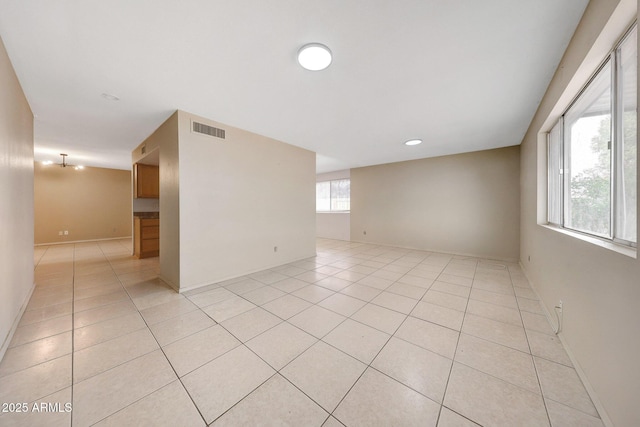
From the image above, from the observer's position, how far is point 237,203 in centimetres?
349

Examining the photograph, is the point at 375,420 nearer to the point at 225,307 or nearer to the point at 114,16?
the point at 225,307

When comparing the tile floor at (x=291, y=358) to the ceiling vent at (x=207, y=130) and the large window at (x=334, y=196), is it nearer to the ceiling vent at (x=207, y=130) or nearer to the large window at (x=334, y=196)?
the ceiling vent at (x=207, y=130)

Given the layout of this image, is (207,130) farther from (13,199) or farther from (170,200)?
(13,199)

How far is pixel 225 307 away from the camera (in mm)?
2459

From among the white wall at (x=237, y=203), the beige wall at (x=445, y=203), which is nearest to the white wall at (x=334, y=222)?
the beige wall at (x=445, y=203)

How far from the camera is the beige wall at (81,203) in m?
6.31

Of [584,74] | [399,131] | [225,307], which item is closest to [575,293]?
[584,74]

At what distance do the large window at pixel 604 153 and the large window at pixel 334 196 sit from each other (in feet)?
17.4

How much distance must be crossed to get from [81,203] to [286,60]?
911cm

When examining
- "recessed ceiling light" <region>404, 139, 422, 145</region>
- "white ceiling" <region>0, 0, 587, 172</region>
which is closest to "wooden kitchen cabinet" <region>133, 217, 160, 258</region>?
"white ceiling" <region>0, 0, 587, 172</region>

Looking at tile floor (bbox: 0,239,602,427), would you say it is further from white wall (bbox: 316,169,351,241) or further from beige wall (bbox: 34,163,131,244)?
beige wall (bbox: 34,163,131,244)

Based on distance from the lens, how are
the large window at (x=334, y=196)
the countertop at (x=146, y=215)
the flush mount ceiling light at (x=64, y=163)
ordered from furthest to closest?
the large window at (x=334, y=196) → the flush mount ceiling light at (x=64, y=163) → the countertop at (x=146, y=215)

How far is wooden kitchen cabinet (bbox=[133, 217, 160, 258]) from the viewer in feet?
16.0

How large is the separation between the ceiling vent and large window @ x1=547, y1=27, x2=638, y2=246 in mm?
3927
